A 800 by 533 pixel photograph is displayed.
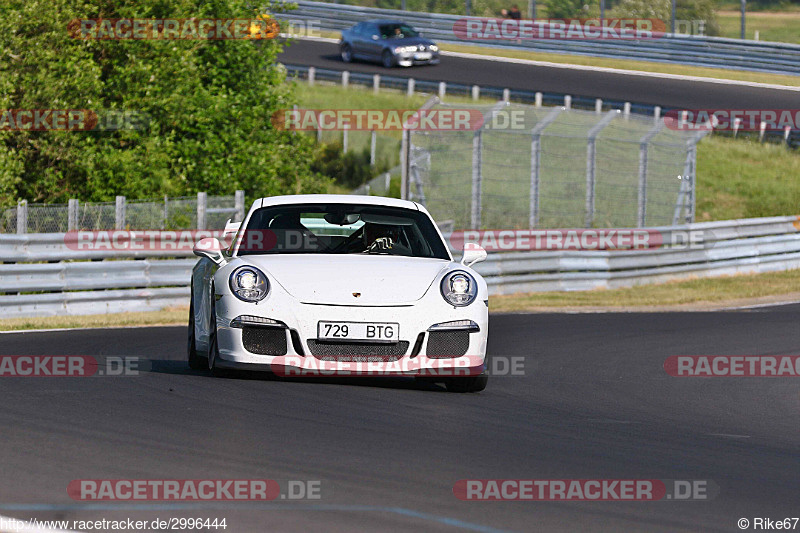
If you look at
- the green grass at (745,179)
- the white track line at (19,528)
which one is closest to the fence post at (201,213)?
the white track line at (19,528)

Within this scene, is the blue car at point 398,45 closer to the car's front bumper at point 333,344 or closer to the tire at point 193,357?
the tire at point 193,357

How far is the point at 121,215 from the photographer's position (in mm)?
18641

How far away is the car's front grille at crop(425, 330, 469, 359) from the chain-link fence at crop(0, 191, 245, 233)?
9.93 metres

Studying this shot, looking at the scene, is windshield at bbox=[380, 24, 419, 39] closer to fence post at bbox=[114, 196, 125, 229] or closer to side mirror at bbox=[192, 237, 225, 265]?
fence post at bbox=[114, 196, 125, 229]

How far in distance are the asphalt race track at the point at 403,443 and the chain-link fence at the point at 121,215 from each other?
265 inches

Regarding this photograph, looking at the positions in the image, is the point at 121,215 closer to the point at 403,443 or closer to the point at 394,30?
the point at 403,443

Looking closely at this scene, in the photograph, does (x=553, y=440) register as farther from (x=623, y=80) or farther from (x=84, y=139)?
(x=623, y=80)

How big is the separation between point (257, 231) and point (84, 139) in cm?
1568

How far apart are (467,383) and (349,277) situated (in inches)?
43.8

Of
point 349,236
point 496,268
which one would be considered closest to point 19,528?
point 349,236

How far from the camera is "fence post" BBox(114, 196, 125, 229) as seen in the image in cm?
1859

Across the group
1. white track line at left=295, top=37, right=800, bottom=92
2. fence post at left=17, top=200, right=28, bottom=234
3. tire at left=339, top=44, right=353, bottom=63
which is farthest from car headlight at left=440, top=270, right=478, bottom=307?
tire at left=339, top=44, right=353, bottom=63

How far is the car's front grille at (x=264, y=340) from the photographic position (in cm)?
857

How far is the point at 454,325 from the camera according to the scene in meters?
8.77
